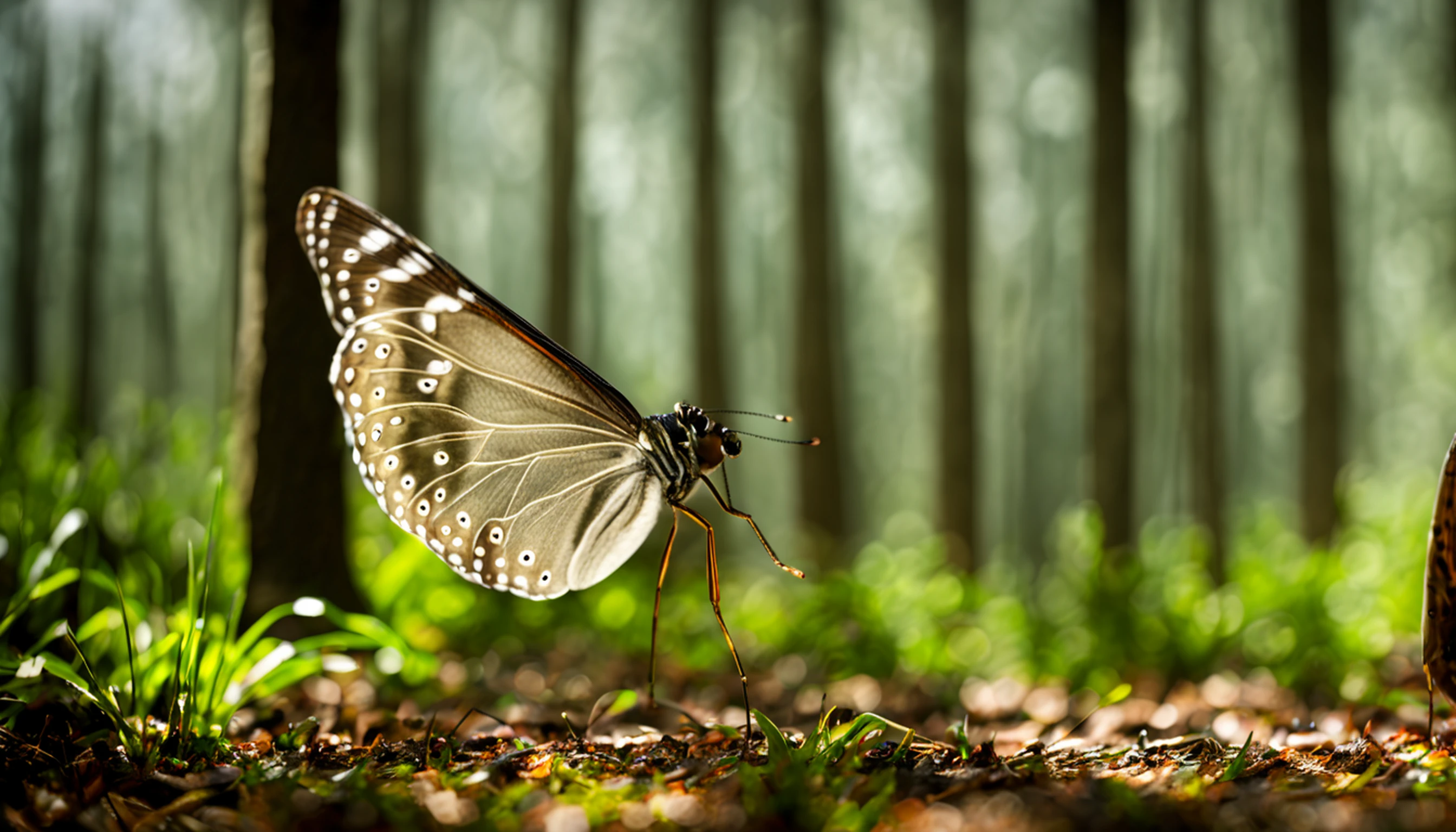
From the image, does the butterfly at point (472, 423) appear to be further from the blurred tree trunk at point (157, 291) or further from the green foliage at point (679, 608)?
the blurred tree trunk at point (157, 291)

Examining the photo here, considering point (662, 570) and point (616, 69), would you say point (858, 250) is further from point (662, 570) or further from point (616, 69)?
point (662, 570)

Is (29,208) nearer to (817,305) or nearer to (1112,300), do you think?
(817,305)

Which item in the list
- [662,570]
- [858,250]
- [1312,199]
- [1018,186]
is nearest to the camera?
[662,570]

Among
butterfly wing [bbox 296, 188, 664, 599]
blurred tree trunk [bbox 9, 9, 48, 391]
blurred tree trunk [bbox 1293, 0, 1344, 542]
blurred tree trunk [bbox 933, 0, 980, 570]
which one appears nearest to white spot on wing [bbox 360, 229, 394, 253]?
butterfly wing [bbox 296, 188, 664, 599]

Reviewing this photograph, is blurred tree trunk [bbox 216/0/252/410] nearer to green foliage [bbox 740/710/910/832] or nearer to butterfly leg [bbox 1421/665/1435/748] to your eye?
green foliage [bbox 740/710/910/832]

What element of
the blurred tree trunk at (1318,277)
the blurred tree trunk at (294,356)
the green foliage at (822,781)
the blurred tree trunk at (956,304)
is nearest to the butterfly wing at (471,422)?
the green foliage at (822,781)

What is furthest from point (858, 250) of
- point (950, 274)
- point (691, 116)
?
point (950, 274)
